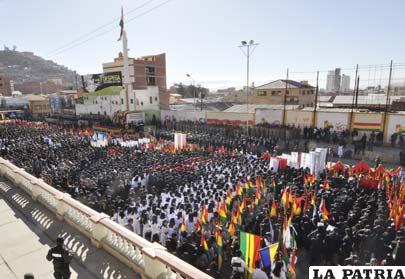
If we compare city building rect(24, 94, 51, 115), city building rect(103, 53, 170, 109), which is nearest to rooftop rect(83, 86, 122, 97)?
city building rect(103, 53, 170, 109)

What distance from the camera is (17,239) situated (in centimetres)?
649

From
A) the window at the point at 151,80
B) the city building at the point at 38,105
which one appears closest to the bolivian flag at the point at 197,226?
the window at the point at 151,80

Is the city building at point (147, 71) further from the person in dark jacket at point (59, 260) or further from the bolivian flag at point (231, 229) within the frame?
the person in dark jacket at point (59, 260)

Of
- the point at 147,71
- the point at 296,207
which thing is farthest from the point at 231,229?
the point at 147,71

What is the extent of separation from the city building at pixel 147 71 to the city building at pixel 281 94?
14.4 metres

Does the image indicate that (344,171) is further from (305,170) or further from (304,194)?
(304,194)

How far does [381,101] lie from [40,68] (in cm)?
19600

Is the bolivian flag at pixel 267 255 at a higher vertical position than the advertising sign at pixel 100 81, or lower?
lower

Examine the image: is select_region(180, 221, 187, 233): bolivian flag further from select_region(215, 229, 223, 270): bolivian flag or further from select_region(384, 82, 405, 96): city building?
select_region(384, 82, 405, 96): city building

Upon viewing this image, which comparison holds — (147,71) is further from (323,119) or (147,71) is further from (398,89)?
(398,89)

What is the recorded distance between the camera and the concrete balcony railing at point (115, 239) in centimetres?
441

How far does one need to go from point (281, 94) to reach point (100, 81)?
24.9 m

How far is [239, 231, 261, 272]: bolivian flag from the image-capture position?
17.8 ft

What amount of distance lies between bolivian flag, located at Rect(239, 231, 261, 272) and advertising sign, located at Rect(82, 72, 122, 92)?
33351 mm
